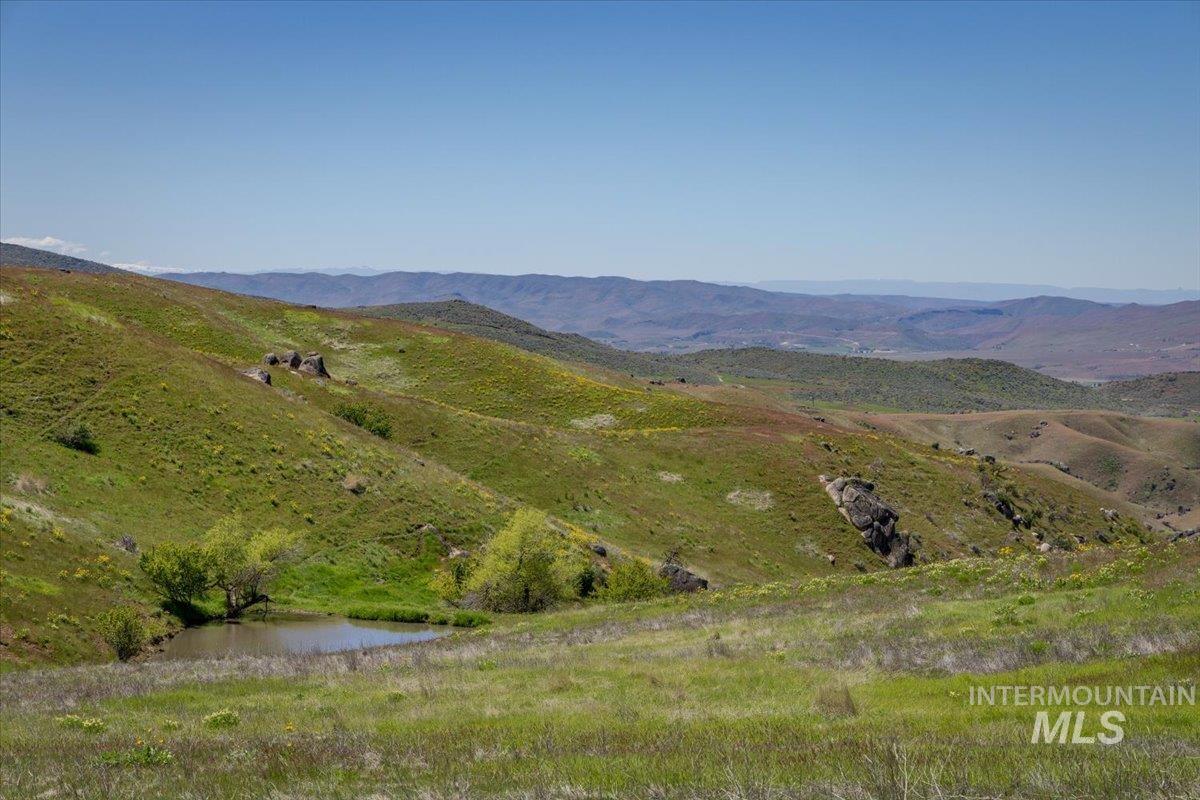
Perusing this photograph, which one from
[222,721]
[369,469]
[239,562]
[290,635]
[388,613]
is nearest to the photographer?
[222,721]

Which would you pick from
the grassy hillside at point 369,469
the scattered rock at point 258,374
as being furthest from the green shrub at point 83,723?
the scattered rock at point 258,374

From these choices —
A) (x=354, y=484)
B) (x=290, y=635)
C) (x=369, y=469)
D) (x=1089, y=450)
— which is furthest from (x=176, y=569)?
(x=1089, y=450)

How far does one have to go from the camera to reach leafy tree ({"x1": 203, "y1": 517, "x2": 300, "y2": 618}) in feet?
128

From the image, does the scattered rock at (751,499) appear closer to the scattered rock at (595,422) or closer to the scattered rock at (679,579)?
the scattered rock at (679,579)

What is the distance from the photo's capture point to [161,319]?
97312 millimetres

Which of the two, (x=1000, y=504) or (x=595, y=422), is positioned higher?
(x=595, y=422)

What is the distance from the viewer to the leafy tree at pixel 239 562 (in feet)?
128

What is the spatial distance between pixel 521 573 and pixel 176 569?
1661cm

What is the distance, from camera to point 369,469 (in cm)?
5853

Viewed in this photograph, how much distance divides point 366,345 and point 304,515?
61.3 metres

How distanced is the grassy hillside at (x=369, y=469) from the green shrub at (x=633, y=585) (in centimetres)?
1038

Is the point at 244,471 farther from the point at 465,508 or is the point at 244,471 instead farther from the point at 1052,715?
the point at 1052,715

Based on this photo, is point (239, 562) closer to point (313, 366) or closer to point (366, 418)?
point (366, 418)

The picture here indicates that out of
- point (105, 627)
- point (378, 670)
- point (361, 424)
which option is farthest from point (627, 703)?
point (361, 424)
